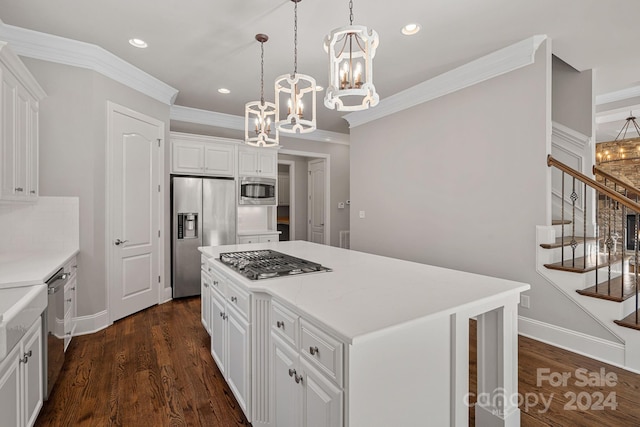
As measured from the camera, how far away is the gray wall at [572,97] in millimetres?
3350

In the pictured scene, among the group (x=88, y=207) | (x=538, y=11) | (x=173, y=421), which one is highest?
(x=538, y=11)

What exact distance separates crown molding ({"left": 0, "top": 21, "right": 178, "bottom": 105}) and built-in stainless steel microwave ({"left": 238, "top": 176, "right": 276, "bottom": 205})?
1954mm

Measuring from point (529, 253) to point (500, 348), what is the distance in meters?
1.77

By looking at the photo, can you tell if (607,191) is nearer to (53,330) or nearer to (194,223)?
(53,330)

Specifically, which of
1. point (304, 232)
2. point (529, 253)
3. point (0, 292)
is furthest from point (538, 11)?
point (304, 232)

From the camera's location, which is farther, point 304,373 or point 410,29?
point 410,29

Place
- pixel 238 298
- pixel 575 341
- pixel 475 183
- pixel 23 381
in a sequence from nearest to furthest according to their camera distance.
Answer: pixel 23 381
pixel 238 298
pixel 575 341
pixel 475 183

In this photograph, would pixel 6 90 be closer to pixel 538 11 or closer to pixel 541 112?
pixel 538 11

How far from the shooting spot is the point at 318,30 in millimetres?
2672

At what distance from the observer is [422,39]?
282 cm

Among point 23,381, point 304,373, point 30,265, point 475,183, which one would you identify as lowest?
point 23,381

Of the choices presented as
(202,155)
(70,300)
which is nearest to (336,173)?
(202,155)

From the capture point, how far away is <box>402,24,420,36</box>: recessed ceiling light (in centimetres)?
262

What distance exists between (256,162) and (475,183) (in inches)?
128
